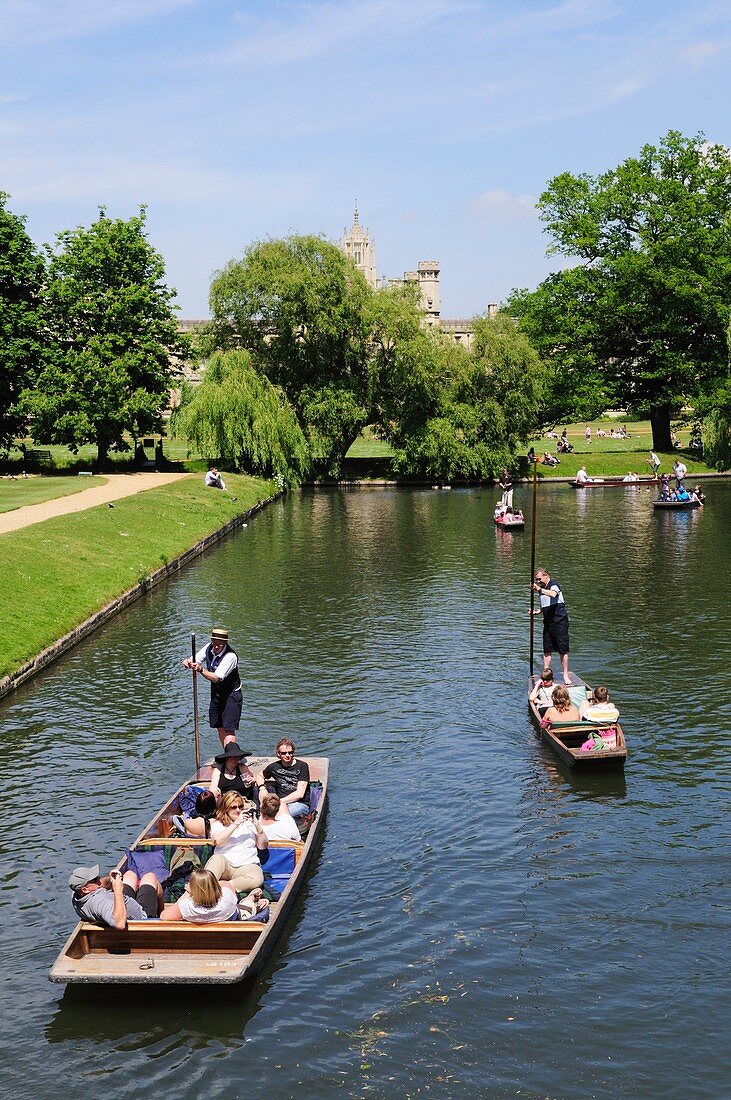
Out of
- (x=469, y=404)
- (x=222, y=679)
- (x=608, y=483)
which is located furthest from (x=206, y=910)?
(x=608, y=483)

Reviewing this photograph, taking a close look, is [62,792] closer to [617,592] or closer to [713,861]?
[713,861]

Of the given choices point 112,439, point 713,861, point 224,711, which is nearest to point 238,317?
point 112,439

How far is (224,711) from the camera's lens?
19.7m

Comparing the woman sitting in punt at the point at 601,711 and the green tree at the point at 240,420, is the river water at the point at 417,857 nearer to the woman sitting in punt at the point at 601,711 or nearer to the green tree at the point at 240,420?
the woman sitting in punt at the point at 601,711

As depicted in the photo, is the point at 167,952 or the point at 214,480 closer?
the point at 167,952

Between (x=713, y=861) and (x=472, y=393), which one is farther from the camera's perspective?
(x=472, y=393)

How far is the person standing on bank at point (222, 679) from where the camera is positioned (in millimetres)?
19188

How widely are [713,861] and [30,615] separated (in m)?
19.2

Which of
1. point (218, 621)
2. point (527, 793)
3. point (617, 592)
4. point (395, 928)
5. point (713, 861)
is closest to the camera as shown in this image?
point (395, 928)

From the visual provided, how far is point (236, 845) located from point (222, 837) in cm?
21

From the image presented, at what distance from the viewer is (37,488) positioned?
59.4m

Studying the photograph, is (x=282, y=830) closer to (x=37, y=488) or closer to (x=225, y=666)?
(x=225, y=666)

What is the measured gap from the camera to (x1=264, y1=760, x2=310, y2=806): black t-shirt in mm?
17641

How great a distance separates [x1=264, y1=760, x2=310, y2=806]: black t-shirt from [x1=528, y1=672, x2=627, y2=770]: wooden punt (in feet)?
15.6
